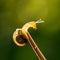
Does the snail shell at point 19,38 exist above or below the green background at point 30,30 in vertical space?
above

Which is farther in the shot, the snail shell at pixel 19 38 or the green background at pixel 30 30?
the green background at pixel 30 30

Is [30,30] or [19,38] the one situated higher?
[19,38]

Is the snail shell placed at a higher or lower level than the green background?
higher

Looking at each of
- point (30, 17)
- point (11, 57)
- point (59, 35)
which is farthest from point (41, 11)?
point (11, 57)

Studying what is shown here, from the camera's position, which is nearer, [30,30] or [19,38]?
[19,38]

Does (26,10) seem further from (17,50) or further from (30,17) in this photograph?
(17,50)

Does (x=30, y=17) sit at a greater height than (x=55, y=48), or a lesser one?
greater

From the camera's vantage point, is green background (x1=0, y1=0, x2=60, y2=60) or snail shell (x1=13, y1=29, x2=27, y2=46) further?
green background (x1=0, y1=0, x2=60, y2=60)

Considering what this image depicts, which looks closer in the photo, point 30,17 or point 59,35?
point 59,35
